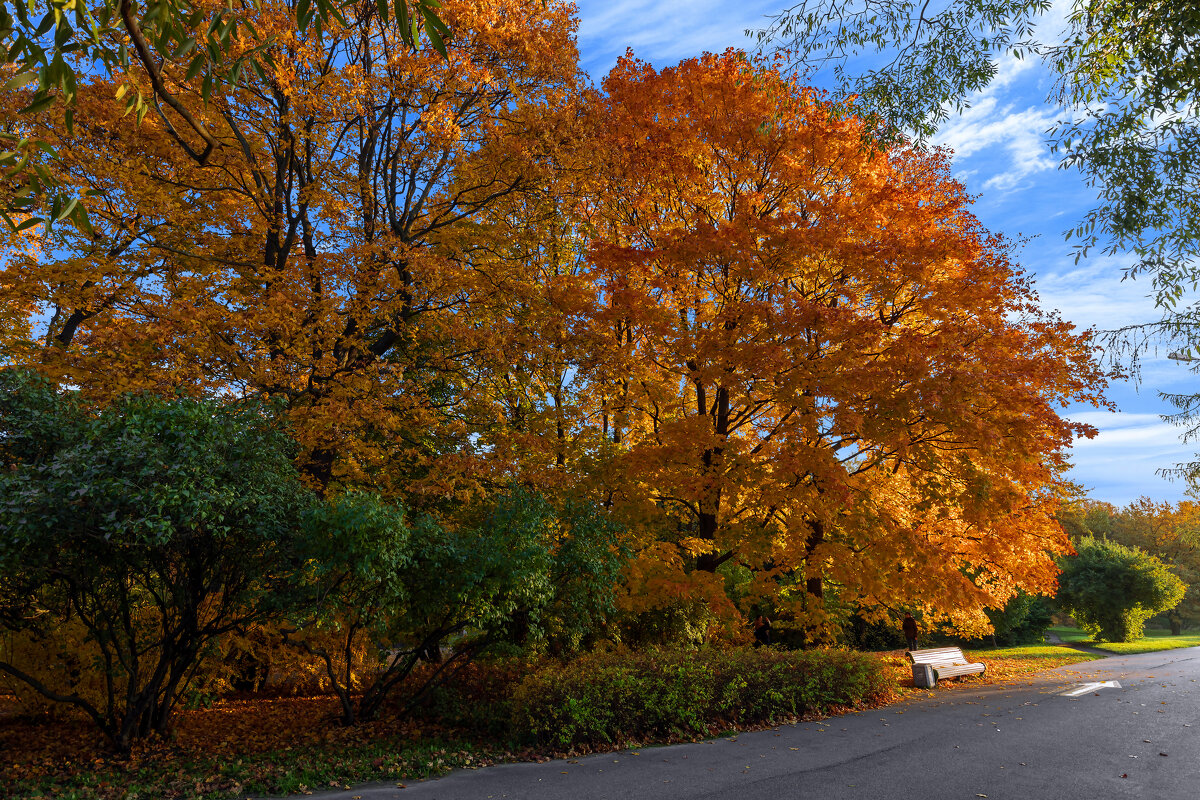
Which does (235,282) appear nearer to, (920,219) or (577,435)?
(577,435)

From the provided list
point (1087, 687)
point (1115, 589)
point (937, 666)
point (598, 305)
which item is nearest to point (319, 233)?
point (598, 305)

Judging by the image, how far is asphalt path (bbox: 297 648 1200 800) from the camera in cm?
693

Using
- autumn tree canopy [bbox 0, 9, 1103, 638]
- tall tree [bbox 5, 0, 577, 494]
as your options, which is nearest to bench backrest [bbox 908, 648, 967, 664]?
autumn tree canopy [bbox 0, 9, 1103, 638]

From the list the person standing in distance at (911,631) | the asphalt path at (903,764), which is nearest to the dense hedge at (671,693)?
the asphalt path at (903,764)

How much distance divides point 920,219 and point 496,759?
12.6 meters

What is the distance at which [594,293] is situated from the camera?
14.9 metres

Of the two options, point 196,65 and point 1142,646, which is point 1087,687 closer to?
point 196,65

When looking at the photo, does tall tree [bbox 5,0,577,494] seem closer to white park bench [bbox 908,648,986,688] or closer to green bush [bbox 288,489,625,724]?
green bush [bbox 288,489,625,724]

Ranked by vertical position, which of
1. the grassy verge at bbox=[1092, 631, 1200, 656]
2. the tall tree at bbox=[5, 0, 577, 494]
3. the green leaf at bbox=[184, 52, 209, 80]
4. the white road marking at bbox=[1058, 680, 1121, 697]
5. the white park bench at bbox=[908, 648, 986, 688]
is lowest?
the grassy verge at bbox=[1092, 631, 1200, 656]

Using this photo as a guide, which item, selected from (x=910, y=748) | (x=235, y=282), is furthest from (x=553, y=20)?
(x=910, y=748)

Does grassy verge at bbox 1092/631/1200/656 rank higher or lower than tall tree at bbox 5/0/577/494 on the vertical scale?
lower

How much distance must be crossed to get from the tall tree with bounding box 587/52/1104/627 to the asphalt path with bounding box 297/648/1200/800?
2.78m

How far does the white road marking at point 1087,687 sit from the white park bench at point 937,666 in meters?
2.57

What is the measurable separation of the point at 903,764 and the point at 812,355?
7.19 metres
